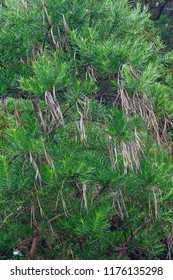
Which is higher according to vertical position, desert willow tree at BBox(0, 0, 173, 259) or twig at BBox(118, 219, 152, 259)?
desert willow tree at BBox(0, 0, 173, 259)

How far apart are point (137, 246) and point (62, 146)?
4.20 ft

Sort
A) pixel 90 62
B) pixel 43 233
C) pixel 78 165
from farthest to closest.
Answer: pixel 43 233, pixel 90 62, pixel 78 165

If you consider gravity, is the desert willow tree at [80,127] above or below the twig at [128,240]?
above

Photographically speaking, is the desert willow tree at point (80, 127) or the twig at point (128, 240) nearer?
the desert willow tree at point (80, 127)

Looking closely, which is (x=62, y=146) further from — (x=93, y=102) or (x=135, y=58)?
(x=135, y=58)

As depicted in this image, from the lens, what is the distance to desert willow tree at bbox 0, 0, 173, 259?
3750mm

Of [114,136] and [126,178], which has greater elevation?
[114,136]

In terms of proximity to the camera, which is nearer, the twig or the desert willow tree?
the desert willow tree

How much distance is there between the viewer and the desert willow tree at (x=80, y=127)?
3750mm

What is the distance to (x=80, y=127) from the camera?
3.81 meters

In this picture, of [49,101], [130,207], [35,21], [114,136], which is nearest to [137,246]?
[130,207]

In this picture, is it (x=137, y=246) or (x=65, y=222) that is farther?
(x=137, y=246)

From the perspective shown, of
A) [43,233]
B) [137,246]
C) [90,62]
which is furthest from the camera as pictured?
[137,246]

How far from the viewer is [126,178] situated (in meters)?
3.88
